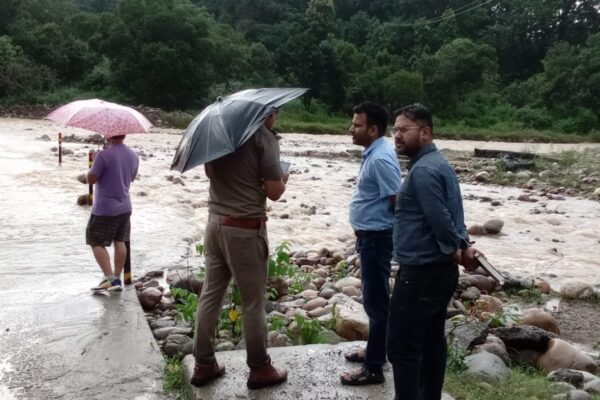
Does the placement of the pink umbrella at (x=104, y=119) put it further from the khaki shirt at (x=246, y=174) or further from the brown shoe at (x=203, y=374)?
the brown shoe at (x=203, y=374)

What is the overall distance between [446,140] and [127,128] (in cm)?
3324

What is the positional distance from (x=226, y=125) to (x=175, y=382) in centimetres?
162

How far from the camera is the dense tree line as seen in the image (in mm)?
38219

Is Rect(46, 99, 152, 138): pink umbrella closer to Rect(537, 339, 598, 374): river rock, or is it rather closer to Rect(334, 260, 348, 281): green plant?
Rect(334, 260, 348, 281): green plant

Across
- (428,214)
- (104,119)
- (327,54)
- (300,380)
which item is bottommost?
(300,380)

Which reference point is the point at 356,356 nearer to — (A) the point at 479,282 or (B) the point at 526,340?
(B) the point at 526,340

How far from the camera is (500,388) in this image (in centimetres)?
409

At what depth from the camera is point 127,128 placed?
209 inches

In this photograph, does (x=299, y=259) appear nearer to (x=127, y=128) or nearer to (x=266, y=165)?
(x=127, y=128)

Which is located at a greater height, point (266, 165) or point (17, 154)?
point (266, 165)

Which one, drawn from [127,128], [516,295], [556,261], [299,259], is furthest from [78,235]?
[556,261]

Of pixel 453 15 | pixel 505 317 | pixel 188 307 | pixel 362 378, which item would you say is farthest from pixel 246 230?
pixel 453 15

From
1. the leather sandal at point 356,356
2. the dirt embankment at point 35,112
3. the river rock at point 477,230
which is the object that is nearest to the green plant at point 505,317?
the leather sandal at point 356,356

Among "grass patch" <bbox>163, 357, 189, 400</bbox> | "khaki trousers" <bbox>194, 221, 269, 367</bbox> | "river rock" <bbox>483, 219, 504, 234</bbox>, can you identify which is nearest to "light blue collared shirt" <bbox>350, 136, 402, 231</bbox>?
"khaki trousers" <bbox>194, 221, 269, 367</bbox>
